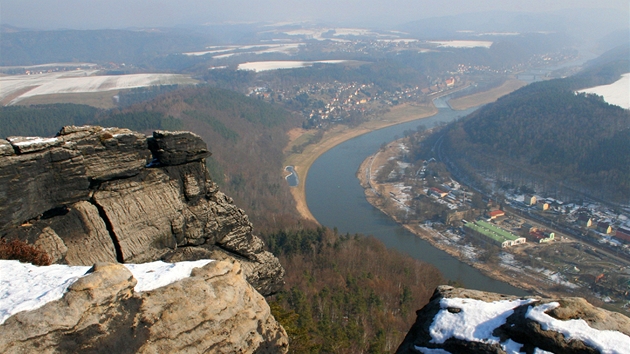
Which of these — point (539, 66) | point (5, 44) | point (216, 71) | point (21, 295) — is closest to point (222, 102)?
point (216, 71)

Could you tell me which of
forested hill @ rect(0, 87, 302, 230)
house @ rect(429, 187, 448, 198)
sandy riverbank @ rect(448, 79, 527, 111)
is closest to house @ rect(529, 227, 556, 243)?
house @ rect(429, 187, 448, 198)

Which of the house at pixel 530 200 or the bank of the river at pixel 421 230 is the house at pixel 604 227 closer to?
the house at pixel 530 200

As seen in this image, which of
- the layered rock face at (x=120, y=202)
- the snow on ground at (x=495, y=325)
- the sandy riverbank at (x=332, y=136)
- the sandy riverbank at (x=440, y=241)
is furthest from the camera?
the sandy riverbank at (x=332, y=136)

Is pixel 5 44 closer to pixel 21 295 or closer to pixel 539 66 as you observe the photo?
pixel 539 66

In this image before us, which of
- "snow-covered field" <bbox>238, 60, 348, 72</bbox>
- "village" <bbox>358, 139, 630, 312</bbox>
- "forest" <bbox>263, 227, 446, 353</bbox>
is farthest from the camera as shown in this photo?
"snow-covered field" <bbox>238, 60, 348, 72</bbox>

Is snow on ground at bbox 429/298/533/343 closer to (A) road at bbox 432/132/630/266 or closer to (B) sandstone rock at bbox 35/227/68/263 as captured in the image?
(B) sandstone rock at bbox 35/227/68/263

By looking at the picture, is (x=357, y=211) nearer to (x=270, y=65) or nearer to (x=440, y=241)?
(x=440, y=241)

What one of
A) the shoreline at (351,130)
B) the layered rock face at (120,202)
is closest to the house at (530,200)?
the shoreline at (351,130)
